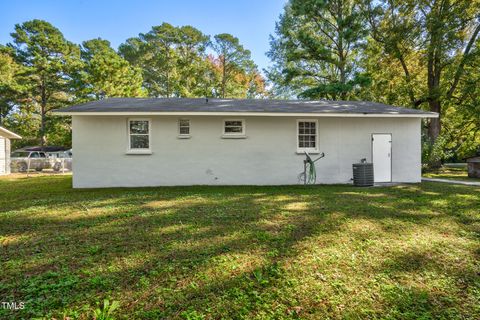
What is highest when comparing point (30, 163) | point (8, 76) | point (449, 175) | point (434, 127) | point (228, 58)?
point (228, 58)

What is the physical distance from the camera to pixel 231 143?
9.85m

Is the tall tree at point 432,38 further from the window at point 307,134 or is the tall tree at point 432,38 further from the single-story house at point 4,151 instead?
the single-story house at point 4,151

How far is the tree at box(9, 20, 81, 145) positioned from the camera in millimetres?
23031

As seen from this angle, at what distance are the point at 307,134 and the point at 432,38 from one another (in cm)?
1208

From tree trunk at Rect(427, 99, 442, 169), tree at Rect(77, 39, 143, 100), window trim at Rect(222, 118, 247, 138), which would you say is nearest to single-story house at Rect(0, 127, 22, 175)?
tree at Rect(77, 39, 143, 100)

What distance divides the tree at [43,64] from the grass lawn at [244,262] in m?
22.7

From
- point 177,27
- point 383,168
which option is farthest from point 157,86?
point 383,168

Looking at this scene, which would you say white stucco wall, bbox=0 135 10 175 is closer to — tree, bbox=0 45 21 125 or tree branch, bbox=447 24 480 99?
tree, bbox=0 45 21 125

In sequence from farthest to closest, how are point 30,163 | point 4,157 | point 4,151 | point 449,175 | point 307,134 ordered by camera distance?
1. point 30,163
2. point 4,151
3. point 4,157
4. point 449,175
5. point 307,134

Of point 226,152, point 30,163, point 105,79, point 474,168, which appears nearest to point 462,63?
point 474,168

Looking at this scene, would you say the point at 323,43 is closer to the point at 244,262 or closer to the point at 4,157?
the point at 244,262

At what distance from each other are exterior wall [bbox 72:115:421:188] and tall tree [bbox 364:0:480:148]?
25.8ft

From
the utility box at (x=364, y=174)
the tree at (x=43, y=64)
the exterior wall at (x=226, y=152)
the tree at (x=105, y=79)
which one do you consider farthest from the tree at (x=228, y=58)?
the utility box at (x=364, y=174)

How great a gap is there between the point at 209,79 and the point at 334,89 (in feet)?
49.0
